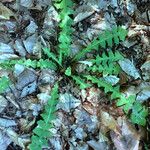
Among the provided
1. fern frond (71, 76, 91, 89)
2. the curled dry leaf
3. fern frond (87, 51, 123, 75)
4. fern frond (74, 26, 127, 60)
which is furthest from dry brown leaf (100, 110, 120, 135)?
fern frond (74, 26, 127, 60)

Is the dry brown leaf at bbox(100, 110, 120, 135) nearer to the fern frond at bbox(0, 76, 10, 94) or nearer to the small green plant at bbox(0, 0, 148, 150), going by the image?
the small green plant at bbox(0, 0, 148, 150)

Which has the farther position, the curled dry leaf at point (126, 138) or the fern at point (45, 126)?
the curled dry leaf at point (126, 138)

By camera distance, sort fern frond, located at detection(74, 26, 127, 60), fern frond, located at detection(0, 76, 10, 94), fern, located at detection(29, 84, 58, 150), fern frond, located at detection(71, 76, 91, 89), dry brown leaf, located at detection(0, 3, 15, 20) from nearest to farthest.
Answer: fern, located at detection(29, 84, 58, 150)
fern frond, located at detection(0, 76, 10, 94)
fern frond, located at detection(71, 76, 91, 89)
fern frond, located at detection(74, 26, 127, 60)
dry brown leaf, located at detection(0, 3, 15, 20)

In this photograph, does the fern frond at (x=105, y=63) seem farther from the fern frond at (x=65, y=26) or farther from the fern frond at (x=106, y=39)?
the fern frond at (x=65, y=26)

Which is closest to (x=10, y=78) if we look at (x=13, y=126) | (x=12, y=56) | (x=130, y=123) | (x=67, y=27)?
(x=12, y=56)

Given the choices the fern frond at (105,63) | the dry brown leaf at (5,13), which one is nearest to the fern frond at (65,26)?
the fern frond at (105,63)

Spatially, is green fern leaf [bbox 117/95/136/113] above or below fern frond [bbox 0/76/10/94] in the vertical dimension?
below

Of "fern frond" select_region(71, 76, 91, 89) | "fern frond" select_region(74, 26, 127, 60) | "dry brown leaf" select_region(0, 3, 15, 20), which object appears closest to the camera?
"fern frond" select_region(71, 76, 91, 89)
